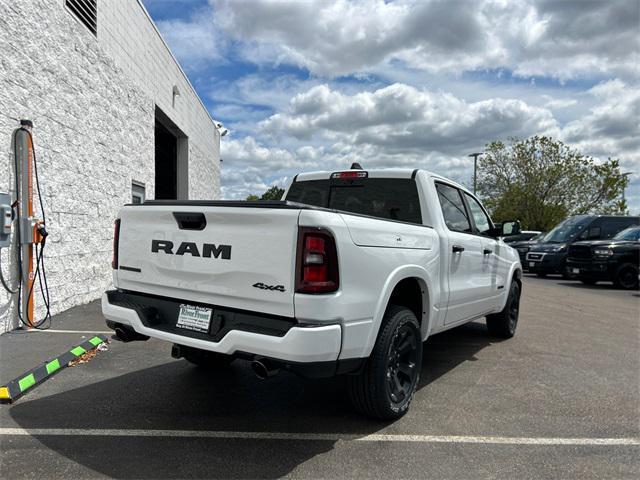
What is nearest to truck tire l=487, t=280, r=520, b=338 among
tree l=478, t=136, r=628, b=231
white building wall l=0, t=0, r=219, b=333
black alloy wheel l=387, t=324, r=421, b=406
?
black alloy wheel l=387, t=324, r=421, b=406

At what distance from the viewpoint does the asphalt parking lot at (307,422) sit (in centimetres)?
298

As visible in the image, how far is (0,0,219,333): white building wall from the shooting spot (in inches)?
235

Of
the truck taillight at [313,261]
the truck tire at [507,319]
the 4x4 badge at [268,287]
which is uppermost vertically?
the truck taillight at [313,261]

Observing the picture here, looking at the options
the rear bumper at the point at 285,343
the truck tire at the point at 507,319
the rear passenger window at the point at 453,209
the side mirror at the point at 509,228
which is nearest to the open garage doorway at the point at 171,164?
the truck tire at the point at 507,319

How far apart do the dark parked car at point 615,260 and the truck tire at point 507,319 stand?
28.5 ft

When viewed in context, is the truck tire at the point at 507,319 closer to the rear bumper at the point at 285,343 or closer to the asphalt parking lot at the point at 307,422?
the asphalt parking lot at the point at 307,422

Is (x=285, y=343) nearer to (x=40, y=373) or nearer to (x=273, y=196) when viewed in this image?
(x=40, y=373)

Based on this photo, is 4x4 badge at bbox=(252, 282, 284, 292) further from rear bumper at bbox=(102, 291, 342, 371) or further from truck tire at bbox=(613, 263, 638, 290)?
truck tire at bbox=(613, 263, 638, 290)

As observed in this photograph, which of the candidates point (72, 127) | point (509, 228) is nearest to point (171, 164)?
point (72, 127)

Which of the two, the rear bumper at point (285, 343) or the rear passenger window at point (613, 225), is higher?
the rear passenger window at point (613, 225)

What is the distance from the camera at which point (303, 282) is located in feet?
9.32

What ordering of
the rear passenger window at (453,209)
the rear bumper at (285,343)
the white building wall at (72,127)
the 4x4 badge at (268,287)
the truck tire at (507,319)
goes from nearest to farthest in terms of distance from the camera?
the rear bumper at (285,343) → the 4x4 badge at (268,287) → the rear passenger window at (453,209) → the white building wall at (72,127) → the truck tire at (507,319)

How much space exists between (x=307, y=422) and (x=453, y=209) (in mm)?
2537

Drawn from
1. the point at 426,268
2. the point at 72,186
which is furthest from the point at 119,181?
the point at 426,268
